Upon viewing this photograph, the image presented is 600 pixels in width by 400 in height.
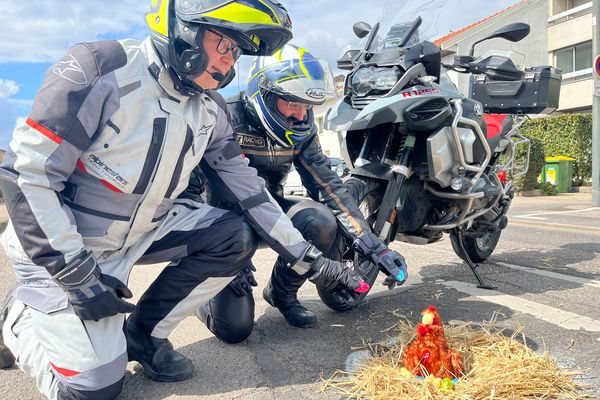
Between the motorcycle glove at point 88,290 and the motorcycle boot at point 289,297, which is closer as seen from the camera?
the motorcycle glove at point 88,290

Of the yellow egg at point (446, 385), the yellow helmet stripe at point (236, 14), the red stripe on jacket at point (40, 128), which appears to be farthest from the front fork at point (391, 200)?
the red stripe on jacket at point (40, 128)

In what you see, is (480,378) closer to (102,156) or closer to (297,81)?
(297,81)

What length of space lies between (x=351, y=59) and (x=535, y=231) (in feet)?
12.7

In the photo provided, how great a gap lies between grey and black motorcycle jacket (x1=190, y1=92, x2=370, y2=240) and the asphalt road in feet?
2.04

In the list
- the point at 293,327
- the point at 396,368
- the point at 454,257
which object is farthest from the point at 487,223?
the point at 396,368

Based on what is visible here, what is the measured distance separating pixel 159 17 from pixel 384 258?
5.10ft

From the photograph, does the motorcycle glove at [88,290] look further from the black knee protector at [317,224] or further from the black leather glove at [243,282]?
the black knee protector at [317,224]

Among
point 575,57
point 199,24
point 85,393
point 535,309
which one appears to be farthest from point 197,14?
point 575,57

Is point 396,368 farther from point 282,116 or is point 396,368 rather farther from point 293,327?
point 282,116

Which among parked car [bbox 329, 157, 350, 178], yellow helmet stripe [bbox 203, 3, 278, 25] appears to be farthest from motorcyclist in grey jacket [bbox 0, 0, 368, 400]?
parked car [bbox 329, 157, 350, 178]

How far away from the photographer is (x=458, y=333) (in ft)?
8.54

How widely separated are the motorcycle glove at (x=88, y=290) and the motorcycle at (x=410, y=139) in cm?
143

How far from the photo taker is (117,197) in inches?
85.7

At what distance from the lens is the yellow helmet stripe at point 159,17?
2.14 m
